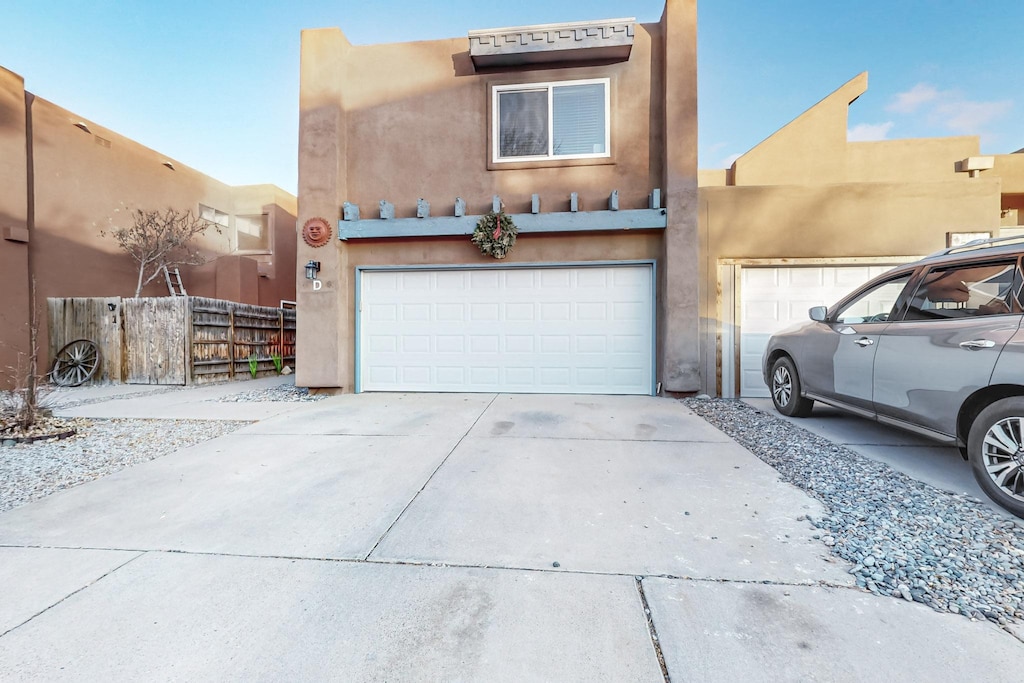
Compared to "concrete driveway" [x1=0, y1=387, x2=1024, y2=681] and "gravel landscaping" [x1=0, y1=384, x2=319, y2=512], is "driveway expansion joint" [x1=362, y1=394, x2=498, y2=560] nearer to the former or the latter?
"concrete driveway" [x1=0, y1=387, x2=1024, y2=681]

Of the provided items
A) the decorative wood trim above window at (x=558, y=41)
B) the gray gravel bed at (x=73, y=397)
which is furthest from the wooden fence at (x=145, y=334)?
the decorative wood trim above window at (x=558, y=41)

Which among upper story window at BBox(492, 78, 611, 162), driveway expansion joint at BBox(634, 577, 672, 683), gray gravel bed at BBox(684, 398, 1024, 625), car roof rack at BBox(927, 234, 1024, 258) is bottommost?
driveway expansion joint at BBox(634, 577, 672, 683)

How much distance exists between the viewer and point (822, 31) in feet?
26.6

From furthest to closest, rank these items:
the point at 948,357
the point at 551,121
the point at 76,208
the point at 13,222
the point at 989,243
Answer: the point at 76,208
the point at 13,222
the point at 551,121
the point at 989,243
the point at 948,357

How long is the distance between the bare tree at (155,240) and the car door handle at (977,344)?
13601 millimetres

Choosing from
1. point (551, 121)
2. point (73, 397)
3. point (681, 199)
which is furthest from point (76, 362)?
point (681, 199)

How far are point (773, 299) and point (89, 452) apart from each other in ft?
28.2

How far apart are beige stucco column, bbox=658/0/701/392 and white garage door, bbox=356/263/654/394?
436mm

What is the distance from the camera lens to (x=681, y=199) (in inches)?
256

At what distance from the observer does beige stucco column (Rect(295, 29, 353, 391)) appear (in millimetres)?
7055

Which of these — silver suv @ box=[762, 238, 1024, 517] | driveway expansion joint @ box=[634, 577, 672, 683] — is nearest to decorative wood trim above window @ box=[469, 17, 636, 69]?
silver suv @ box=[762, 238, 1024, 517]

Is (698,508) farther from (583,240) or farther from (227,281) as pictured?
(227,281)

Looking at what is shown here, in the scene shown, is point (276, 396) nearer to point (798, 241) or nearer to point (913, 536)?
point (913, 536)

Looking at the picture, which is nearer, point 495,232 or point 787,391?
point 787,391
